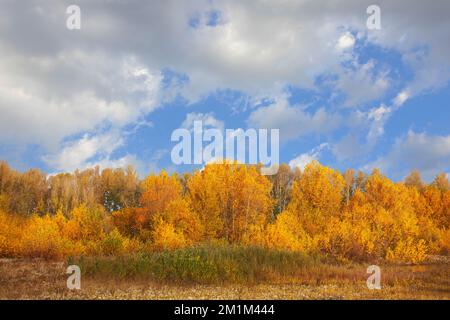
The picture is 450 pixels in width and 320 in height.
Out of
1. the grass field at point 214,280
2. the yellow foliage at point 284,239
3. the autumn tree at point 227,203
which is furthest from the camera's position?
the autumn tree at point 227,203

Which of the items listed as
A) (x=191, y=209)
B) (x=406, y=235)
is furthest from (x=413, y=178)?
(x=191, y=209)

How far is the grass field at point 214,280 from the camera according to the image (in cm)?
1959

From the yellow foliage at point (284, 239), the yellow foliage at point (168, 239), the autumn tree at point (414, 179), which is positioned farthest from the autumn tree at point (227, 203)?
the autumn tree at point (414, 179)

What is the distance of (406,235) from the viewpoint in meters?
46.1

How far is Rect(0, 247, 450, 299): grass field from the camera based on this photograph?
19.6 metres

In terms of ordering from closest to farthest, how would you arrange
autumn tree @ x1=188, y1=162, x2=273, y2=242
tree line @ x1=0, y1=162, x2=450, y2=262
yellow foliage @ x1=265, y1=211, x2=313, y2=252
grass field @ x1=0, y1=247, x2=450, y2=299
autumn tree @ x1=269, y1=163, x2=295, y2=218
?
grass field @ x1=0, y1=247, x2=450, y2=299, yellow foliage @ x1=265, y1=211, x2=313, y2=252, tree line @ x1=0, y1=162, x2=450, y2=262, autumn tree @ x1=188, y1=162, x2=273, y2=242, autumn tree @ x1=269, y1=163, x2=295, y2=218

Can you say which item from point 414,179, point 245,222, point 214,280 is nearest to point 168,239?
point 245,222

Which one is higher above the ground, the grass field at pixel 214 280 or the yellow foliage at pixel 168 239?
the yellow foliage at pixel 168 239

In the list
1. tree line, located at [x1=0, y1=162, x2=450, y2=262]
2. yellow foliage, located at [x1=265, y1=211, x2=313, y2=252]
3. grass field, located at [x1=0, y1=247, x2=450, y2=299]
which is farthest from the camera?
tree line, located at [x1=0, y1=162, x2=450, y2=262]

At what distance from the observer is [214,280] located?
2489 centimetres

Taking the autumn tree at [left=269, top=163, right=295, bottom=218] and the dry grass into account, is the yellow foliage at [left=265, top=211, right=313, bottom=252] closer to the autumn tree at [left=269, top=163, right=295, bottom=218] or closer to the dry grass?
the dry grass

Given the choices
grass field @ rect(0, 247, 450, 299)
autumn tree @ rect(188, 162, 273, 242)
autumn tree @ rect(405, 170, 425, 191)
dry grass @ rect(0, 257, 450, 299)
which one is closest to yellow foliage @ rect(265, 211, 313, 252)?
autumn tree @ rect(188, 162, 273, 242)

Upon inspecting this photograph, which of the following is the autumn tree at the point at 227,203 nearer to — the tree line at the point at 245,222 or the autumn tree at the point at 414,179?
the tree line at the point at 245,222
